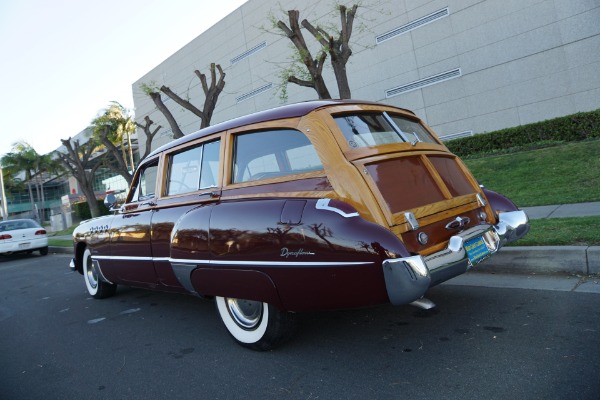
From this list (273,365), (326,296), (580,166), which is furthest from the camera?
(580,166)

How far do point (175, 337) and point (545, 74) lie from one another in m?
16.2

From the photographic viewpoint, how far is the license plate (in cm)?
282

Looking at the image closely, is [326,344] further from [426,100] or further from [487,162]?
[426,100]

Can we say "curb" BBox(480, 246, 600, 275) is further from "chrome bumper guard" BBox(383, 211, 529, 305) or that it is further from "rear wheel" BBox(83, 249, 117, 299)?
"rear wheel" BBox(83, 249, 117, 299)

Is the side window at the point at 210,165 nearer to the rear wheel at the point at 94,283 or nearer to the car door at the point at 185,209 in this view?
the car door at the point at 185,209

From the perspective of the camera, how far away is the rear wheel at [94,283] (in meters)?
5.58

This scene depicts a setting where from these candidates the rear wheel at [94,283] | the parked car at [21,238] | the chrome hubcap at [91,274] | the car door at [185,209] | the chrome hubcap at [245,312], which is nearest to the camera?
the chrome hubcap at [245,312]

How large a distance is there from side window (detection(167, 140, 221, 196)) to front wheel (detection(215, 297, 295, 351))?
3.40ft

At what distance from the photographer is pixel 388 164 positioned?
2.93 meters

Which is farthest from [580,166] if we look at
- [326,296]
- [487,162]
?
[326,296]

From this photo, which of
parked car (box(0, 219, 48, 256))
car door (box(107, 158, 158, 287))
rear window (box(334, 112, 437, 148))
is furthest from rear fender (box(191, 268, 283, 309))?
parked car (box(0, 219, 48, 256))

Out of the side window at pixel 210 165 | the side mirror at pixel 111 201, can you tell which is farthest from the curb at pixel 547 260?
the side mirror at pixel 111 201

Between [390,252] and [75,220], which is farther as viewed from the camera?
[75,220]

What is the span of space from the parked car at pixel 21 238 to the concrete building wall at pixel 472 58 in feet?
28.5
